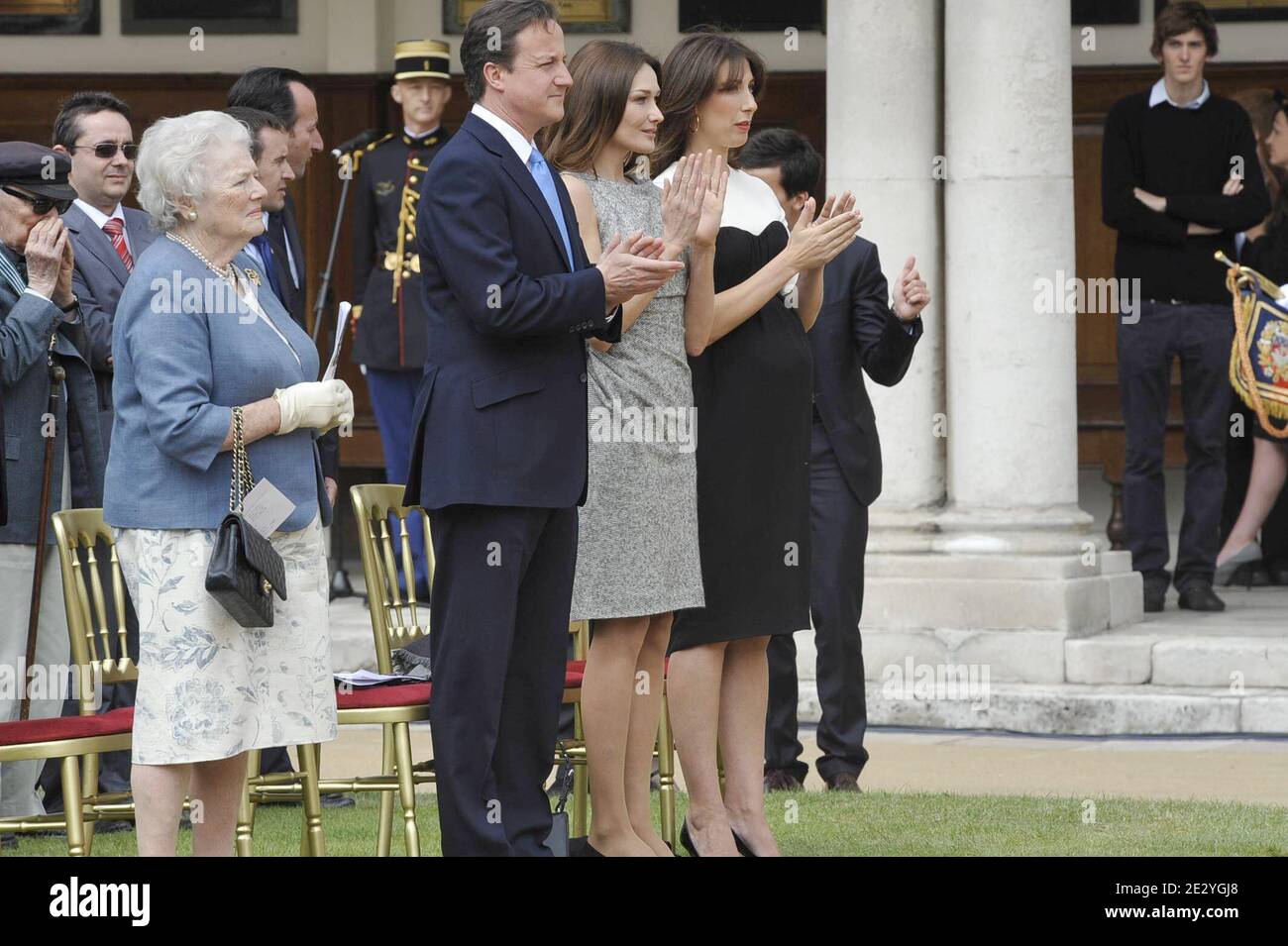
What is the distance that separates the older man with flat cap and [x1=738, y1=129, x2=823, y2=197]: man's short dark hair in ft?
6.31

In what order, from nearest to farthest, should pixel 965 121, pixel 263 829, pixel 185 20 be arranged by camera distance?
pixel 263 829 < pixel 965 121 < pixel 185 20

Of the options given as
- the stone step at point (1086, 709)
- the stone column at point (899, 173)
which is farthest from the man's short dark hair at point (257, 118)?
the stone column at point (899, 173)

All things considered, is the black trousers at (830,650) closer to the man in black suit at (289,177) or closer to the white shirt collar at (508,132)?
the man in black suit at (289,177)

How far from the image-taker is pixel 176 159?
4.58 metres

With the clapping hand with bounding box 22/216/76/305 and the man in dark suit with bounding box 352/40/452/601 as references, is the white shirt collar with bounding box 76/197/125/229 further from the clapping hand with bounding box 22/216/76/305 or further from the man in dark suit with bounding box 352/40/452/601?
the man in dark suit with bounding box 352/40/452/601

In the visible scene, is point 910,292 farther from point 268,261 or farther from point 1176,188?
point 1176,188

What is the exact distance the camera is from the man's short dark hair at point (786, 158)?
6.48 meters

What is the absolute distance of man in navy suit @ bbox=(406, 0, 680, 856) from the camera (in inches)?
178

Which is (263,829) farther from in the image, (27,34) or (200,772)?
(27,34)

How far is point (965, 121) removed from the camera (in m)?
8.77

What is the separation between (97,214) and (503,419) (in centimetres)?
259

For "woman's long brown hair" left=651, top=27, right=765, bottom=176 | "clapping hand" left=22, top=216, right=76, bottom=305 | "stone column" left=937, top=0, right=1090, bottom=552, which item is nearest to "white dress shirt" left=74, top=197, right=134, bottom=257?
"clapping hand" left=22, top=216, right=76, bottom=305

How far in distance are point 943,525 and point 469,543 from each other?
14.7 feet
